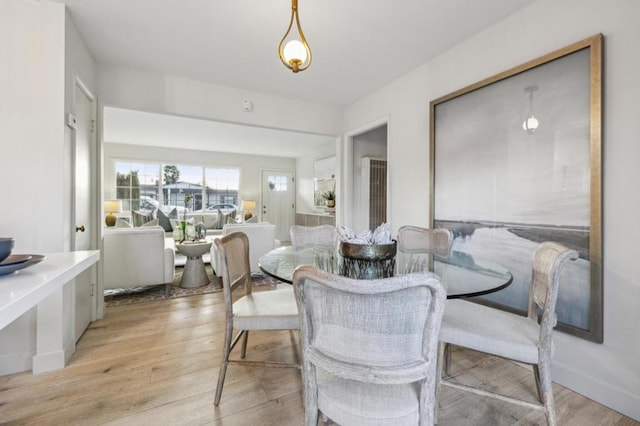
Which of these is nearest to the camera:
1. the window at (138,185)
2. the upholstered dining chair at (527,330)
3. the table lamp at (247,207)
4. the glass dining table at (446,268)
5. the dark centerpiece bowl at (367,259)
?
the upholstered dining chair at (527,330)

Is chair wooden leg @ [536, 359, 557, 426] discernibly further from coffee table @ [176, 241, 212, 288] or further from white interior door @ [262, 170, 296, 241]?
white interior door @ [262, 170, 296, 241]

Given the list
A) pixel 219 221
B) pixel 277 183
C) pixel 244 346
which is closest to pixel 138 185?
pixel 219 221

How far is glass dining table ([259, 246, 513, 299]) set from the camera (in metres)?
1.28

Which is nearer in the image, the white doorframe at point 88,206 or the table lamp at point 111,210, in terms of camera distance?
the white doorframe at point 88,206

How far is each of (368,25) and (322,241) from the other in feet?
5.77

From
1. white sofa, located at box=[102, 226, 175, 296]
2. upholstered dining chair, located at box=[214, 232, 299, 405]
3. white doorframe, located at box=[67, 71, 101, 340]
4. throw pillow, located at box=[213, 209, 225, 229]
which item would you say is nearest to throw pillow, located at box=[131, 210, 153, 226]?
throw pillow, located at box=[213, 209, 225, 229]

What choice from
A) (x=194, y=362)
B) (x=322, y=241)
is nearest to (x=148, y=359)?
(x=194, y=362)

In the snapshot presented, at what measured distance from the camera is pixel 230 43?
7.88 feet

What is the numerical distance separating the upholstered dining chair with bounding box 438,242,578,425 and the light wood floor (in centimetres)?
37

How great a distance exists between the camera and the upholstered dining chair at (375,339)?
0.77 meters

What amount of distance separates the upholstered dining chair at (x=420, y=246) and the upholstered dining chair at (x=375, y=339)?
29.9 inches

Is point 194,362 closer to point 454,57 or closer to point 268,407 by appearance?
point 268,407

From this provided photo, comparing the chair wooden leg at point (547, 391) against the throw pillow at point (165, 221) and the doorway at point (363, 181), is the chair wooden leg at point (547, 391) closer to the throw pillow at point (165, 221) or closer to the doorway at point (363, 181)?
the doorway at point (363, 181)

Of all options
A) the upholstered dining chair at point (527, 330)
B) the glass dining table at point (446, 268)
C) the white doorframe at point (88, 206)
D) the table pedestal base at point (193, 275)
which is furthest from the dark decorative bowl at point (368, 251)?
the table pedestal base at point (193, 275)
